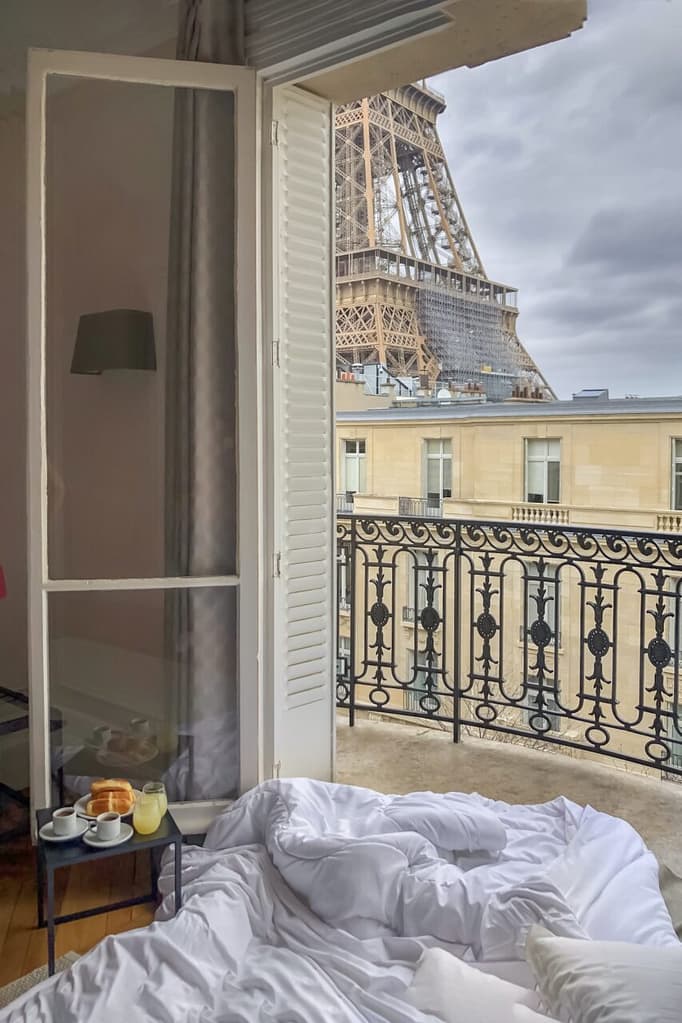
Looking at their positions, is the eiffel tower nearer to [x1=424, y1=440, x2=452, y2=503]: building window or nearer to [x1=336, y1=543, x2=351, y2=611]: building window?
[x1=424, y1=440, x2=452, y2=503]: building window

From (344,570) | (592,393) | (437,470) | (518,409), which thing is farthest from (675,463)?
(344,570)

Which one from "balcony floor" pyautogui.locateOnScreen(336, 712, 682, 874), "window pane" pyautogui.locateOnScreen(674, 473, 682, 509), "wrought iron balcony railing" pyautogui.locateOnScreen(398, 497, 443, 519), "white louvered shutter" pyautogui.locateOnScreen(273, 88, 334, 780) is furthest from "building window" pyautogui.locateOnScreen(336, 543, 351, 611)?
"window pane" pyautogui.locateOnScreen(674, 473, 682, 509)

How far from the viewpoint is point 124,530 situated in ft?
7.89

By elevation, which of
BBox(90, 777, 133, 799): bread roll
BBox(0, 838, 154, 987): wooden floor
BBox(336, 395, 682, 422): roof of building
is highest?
BBox(336, 395, 682, 422): roof of building

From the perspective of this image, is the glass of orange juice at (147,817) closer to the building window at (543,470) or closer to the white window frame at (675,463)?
the building window at (543,470)

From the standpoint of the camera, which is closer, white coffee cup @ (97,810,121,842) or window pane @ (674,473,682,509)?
white coffee cup @ (97,810,121,842)

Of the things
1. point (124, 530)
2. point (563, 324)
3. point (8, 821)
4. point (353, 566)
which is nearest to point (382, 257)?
point (563, 324)

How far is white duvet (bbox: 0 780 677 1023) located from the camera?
1.44m

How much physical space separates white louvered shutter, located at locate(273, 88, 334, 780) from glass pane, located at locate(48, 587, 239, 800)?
0.17 meters

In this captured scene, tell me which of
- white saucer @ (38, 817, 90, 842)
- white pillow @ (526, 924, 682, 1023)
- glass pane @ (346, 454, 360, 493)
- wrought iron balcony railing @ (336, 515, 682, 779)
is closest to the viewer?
white pillow @ (526, 924, 682, 1023)

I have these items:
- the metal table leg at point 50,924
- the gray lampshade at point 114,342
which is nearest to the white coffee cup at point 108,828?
the metal table leg at point 50,924

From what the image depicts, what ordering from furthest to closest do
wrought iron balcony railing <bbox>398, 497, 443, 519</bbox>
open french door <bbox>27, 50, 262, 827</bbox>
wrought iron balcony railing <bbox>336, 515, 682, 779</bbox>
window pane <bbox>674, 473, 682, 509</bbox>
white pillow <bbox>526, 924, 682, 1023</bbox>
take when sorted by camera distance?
wrought iron balcony railing <bbox>398, 497, 443, 519</bbox>, window pane <bbox>674, 473, 682, 509</bbox>, wrought iron balcony railing <bbox>336, 515, 682, 779</bbox>, open french door <bbox>27, 50, 262, 827</bbox>, white pillow <bbox>526, 924, 682, 1023</bbox>

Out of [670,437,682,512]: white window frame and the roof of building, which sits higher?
the roof of building

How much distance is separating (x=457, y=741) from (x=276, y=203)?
2.25 metres
